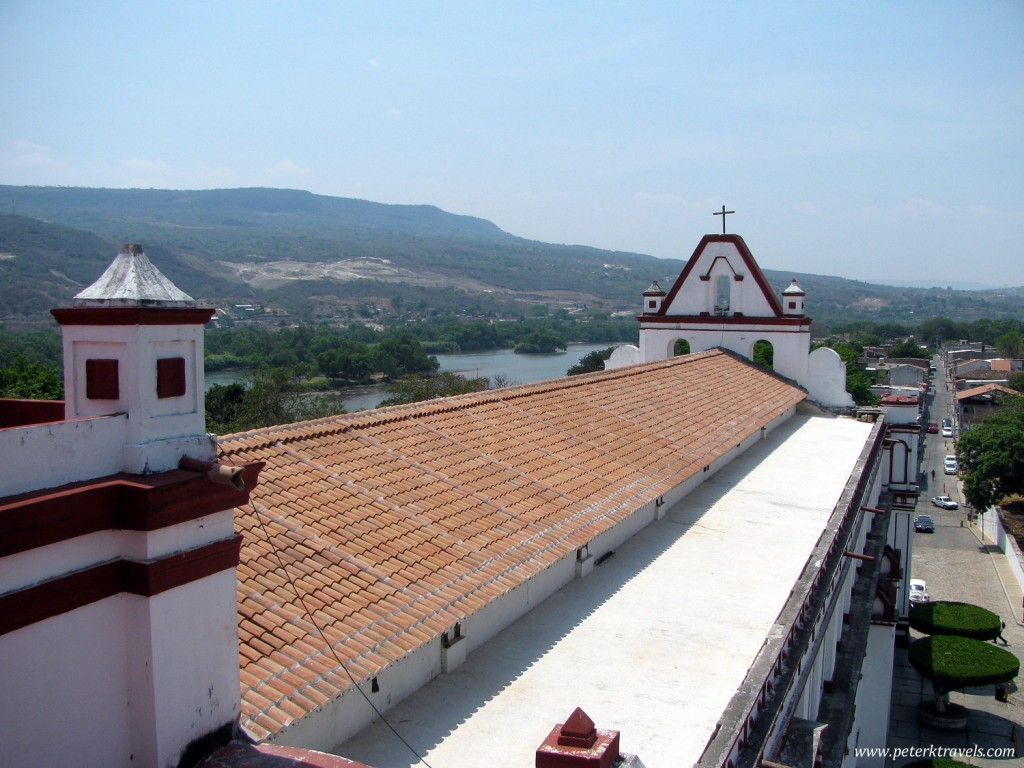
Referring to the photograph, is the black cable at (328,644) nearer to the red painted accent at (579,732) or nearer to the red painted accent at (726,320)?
the red painted accent at (579,732)

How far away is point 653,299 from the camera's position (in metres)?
21.2

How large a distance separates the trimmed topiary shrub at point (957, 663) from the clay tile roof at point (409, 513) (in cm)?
1306

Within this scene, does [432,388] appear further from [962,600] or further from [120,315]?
[120,315]

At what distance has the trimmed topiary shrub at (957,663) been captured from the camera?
20812 millimetres

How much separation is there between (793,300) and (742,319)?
3.99ft

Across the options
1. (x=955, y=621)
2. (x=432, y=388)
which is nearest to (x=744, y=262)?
(x=955, y=621)

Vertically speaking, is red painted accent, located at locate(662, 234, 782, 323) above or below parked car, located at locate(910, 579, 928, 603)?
above

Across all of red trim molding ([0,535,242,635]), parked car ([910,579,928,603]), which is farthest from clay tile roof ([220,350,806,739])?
parked car ([910,579,928,603])

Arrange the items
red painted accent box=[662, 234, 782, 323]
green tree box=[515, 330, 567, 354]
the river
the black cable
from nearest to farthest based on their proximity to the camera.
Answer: the black cable → red painted accent box=[662, 234, 782, 323] → the river → green tree box=[515, 330, 567, 354]

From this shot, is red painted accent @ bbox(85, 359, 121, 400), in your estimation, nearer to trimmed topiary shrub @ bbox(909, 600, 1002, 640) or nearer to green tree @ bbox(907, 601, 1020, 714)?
green tree @ bbox(907, 601, 1020, 714)

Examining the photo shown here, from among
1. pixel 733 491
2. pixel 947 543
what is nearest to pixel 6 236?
pixel 947 543

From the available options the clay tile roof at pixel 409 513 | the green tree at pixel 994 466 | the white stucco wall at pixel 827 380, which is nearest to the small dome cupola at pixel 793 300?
the white stucco wall at pixel 827 380

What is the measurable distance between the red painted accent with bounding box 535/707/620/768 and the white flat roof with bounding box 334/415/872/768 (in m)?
1.12

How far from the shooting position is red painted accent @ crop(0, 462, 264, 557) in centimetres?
329
